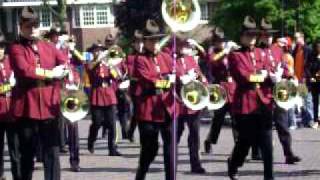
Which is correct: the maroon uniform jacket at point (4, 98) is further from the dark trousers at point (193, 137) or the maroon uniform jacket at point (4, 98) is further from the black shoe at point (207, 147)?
the black shoe at point (207, 147)

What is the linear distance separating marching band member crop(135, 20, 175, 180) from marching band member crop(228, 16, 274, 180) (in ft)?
3.12

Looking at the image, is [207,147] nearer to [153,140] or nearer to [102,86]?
[102,86]

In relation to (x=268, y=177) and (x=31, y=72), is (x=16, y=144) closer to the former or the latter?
(x=31, y=72)

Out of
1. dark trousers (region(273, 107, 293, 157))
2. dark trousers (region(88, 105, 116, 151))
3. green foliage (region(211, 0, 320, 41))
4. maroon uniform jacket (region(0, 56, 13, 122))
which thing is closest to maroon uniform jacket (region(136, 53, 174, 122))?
maroon uniform jacket (region(0, 56, 13, 122))

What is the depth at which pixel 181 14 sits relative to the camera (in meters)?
9.08

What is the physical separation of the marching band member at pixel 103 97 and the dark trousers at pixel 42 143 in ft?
14.9

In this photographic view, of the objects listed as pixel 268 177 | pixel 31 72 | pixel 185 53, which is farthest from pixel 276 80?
pixel 31 72

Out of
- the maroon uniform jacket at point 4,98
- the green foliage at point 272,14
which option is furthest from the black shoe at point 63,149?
the green foliage at point 272,14

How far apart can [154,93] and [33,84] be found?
1323mm

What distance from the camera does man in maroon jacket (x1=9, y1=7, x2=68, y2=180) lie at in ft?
28.3

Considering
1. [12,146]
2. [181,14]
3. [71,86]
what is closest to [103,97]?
[12,146]

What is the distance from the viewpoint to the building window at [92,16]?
61.1 m

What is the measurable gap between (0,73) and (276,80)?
3.49m

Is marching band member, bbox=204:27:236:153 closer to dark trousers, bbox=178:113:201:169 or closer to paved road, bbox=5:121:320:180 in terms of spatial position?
paved road, bbox=5:121:320:180
